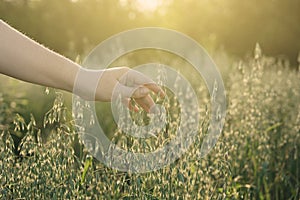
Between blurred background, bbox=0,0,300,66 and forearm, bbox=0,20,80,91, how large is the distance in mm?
9615

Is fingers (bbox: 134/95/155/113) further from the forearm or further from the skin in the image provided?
the forearm

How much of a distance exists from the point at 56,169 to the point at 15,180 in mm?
163

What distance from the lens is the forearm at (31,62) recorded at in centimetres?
153

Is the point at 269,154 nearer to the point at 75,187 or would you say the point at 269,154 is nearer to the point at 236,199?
the point at 236,199

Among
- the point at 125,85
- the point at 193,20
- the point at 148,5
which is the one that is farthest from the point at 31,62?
the point at 193,20

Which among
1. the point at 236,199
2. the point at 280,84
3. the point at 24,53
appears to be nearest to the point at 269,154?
the point at 236,199

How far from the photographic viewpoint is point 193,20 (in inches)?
460

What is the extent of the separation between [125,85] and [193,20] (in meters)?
10.1

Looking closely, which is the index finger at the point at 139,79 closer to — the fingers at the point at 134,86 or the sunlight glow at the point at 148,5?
the fingers at the point at 134,86

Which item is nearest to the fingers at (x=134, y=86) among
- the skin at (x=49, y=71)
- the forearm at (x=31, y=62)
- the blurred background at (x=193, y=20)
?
the skin at (x=49, y=71)

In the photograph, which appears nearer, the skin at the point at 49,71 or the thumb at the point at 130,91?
the skin at the point at 49,71

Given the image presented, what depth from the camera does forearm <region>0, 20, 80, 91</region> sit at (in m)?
1.53

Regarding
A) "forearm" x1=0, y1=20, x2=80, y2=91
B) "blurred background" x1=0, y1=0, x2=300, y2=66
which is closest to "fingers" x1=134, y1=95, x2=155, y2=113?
"forearm" x1=0, y1=20, x2=80, y2=91

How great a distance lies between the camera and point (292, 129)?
3502mm
